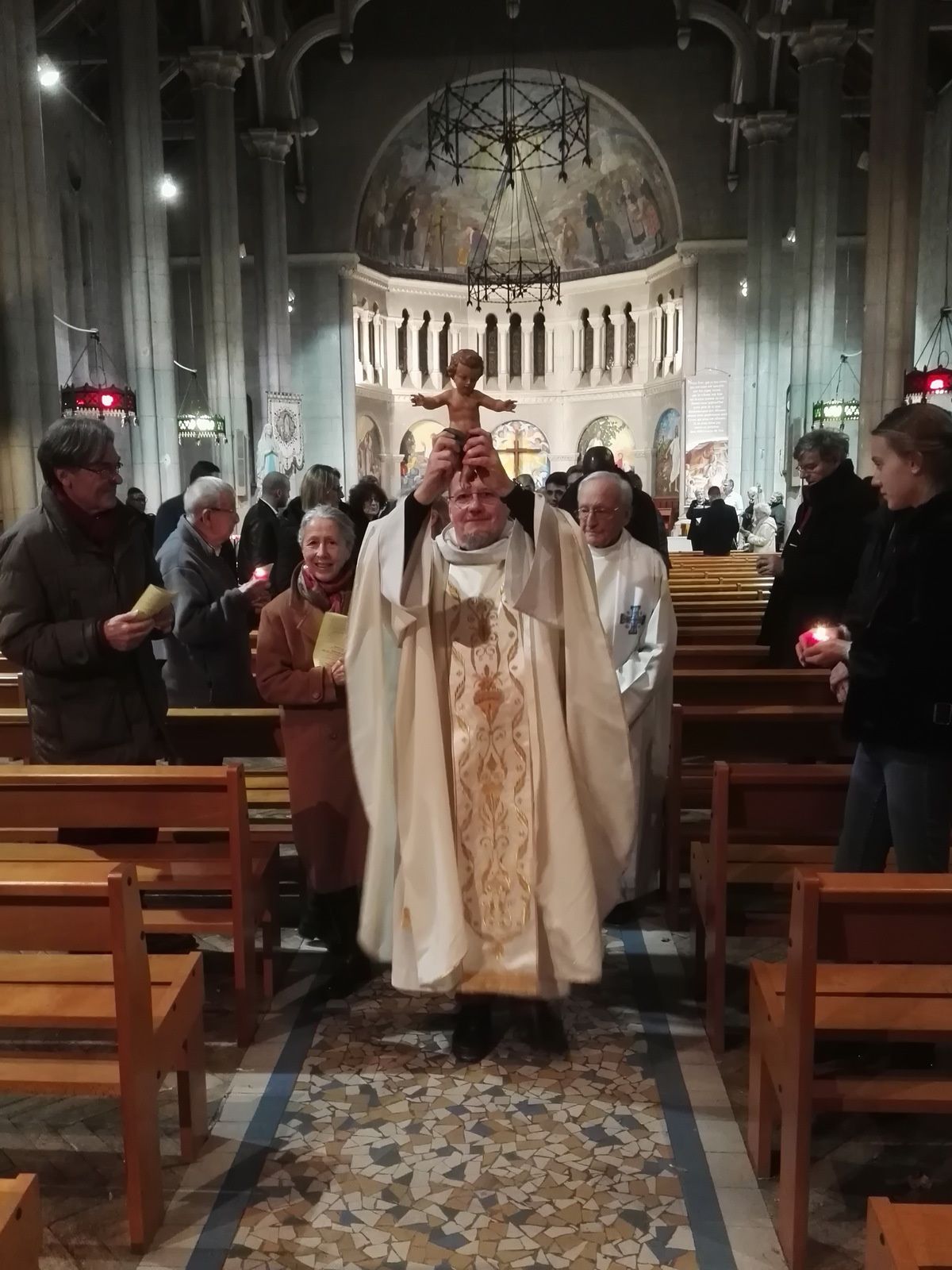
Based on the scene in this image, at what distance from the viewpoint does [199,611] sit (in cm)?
432

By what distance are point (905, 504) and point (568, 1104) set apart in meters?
1.91

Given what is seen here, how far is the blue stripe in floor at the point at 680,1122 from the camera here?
2313mm

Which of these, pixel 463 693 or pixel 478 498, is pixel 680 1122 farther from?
pixel 478 498

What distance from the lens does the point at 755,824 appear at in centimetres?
315

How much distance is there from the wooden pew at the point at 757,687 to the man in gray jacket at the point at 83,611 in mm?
2283

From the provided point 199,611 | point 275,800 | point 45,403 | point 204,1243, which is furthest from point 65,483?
point 45,403

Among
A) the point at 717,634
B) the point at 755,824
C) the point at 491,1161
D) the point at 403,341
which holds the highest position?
the point at 403,341

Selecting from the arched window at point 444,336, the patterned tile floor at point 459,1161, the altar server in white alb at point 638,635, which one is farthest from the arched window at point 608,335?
the patterned tile floor at point 459,1161

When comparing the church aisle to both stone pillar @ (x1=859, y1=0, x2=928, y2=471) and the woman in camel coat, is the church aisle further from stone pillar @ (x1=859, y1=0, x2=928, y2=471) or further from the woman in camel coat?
stone pillar @ (x1=859, y1=0, x2=928, y2=471)

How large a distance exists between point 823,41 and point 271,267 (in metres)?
11.0

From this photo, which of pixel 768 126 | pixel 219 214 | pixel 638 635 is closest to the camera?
pixel 638 635

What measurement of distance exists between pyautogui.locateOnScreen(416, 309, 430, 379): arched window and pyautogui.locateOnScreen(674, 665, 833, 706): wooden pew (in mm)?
25102

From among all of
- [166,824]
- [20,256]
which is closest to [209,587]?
[166,824]

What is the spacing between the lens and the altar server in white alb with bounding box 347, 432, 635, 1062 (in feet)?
9.50
